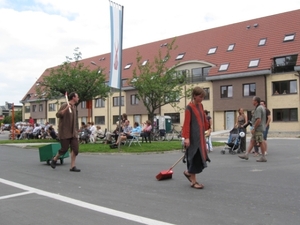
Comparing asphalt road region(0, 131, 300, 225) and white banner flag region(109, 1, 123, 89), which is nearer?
asphalt road region(0, 131, 300, 225)

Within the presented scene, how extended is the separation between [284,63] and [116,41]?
2527 cm

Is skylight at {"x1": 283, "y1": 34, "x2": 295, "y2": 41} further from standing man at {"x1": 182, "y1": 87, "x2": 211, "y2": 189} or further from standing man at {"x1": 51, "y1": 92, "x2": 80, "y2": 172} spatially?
standing man at {"x1": 182, "y1": 87, "x2": 211, "y2": 189}

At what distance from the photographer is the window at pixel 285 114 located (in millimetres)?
34184

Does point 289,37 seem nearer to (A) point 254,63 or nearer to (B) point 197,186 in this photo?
(A) point 254,63

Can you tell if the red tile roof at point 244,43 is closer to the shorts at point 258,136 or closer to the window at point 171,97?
the window at point 171,97

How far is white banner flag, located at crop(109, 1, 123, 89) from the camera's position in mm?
14094

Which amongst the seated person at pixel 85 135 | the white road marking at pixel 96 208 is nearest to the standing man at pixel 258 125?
the white road marking at pixel 96 208

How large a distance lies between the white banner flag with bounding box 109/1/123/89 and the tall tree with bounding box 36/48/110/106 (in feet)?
28.0

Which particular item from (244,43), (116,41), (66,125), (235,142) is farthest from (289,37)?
(66,125)

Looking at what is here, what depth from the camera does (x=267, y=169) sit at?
9031mm

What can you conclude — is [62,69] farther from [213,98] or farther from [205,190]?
[213,98]

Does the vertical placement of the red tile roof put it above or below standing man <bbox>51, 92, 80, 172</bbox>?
above

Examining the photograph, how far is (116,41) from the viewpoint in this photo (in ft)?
47.0

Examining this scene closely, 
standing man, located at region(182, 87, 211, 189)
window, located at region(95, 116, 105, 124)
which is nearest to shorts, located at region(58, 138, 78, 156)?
standing man, located at region(182, 87, 211, 189)
